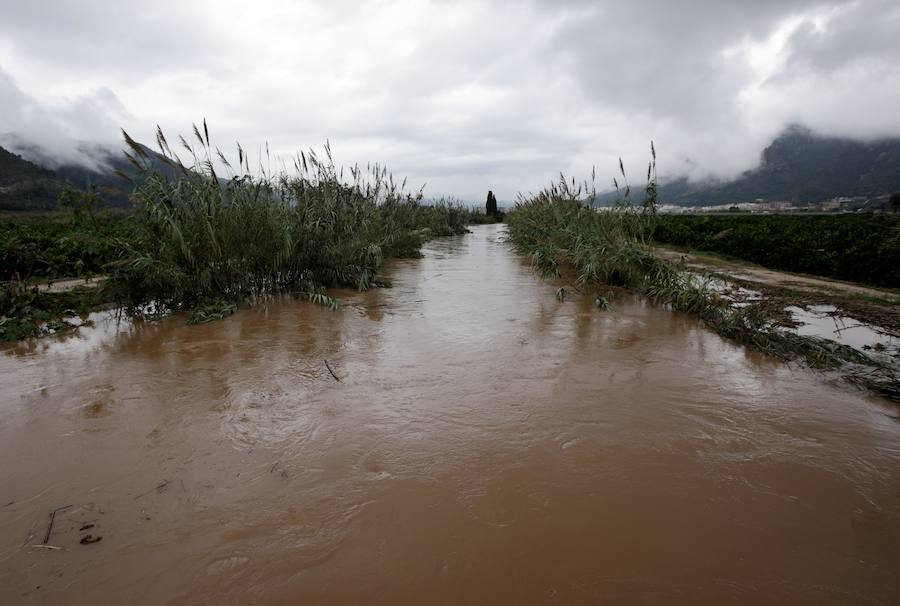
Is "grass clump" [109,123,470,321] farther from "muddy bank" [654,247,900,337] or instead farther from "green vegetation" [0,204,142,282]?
"muddy bank" [654,247,900,337]

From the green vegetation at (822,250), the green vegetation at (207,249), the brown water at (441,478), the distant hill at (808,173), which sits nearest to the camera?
the brown water at (441,478)

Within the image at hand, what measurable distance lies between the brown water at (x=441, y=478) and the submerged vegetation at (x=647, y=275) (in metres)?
0.44

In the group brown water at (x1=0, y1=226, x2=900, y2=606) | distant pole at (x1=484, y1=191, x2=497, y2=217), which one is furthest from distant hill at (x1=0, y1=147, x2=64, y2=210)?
brown water at (x1=0, y1=226, x2=900, y2=606)

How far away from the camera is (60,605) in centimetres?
124

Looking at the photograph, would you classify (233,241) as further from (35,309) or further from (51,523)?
(51,523)

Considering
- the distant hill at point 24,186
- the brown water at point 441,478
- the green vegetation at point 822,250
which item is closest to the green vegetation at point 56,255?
the brown water at point 441,478

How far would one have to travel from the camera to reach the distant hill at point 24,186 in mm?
33938

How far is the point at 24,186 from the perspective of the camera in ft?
118

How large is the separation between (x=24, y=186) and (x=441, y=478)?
4930 centimetres

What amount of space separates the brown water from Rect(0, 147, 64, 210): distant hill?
40.4 m

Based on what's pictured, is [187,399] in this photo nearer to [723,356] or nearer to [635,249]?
[723,356]

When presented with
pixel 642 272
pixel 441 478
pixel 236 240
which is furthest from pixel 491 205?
pixel 441 478

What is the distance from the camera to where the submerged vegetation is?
3.37m

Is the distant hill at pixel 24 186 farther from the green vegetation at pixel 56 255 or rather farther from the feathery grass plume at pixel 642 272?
the feathery grass plume at pixel 642 272
